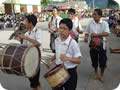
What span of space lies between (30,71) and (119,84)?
2189mm

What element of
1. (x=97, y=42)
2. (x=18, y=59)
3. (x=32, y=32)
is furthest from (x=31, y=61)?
(x=97, y=42)

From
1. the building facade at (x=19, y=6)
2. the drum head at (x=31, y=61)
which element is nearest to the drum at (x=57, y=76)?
the drum head at (x=31, y=61)

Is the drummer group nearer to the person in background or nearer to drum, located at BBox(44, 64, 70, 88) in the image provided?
the person in background

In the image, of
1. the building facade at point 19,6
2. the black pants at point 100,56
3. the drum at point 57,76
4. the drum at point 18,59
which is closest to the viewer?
the drum at point 57,76

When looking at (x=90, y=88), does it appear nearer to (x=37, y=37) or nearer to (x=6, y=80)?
(x=37, y=37)

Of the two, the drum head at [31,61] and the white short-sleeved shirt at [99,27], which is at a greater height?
the white short-sleeved shirt at [99,27]

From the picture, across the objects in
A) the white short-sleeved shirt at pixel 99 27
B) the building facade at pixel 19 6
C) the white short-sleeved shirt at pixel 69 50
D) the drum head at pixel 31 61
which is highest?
the building facade at pixel 19 6

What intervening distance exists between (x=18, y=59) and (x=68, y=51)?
0.74 metres

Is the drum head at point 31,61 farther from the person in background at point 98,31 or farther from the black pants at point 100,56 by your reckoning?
the black pants at point 100,56

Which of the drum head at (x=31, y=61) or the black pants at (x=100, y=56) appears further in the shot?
the black pants at (x=100, y=56)

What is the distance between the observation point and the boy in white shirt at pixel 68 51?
2354 mm

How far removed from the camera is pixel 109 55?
246 inches

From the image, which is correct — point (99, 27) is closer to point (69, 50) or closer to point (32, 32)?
point (32, 32)

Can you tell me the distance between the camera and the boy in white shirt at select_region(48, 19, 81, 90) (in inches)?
92.7
